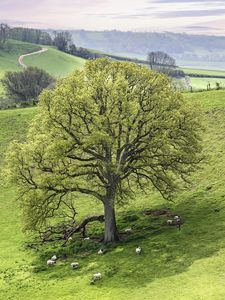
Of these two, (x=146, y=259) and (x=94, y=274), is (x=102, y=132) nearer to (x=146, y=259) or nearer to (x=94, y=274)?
(x=146, y=259)

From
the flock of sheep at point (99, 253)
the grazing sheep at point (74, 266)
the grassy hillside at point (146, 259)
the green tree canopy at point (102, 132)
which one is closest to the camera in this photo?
the grassy hillside at point (146, 259)

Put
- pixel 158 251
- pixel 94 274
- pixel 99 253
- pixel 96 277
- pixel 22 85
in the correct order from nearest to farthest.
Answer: pixel 96 277, pixel 94 274, pixel 158 251, pixel 99 253, pixel 22 85

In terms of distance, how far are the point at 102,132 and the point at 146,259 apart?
1388cm

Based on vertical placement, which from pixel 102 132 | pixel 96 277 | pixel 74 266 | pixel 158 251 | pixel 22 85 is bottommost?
pixel 74 266

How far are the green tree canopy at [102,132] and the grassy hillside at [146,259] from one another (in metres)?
4.73

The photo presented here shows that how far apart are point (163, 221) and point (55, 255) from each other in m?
13.7

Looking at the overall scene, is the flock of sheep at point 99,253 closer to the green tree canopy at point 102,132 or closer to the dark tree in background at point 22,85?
the green tree canopy at point 102,132

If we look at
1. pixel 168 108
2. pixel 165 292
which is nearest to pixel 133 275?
pixel 165 292

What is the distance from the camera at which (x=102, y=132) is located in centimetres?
4747

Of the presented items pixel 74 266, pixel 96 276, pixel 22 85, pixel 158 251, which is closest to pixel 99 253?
pixel 74 266

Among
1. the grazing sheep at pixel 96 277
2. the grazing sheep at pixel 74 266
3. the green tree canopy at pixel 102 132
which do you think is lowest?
the grazing sheep at pixel 74 266

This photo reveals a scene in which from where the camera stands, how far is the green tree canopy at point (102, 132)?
4894cm

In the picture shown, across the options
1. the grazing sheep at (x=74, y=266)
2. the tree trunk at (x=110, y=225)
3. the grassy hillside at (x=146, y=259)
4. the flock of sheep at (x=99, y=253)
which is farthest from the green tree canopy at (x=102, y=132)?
the grazing sheep at (x=74, y=266)

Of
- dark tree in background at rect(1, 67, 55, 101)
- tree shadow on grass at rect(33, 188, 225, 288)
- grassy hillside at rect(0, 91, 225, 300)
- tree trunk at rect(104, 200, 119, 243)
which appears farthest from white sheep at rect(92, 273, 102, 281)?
dark tree in background at rect(1, 67, 55, 101)
